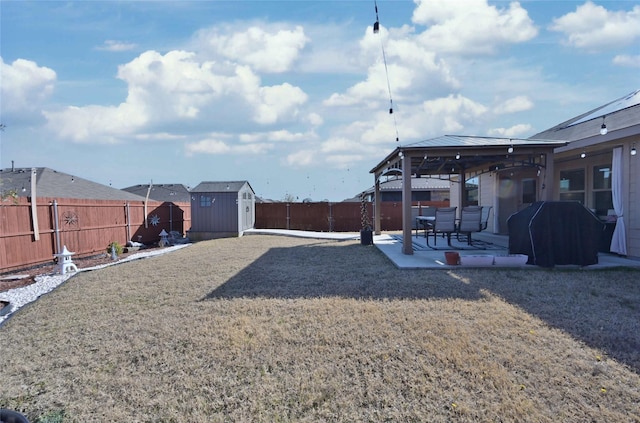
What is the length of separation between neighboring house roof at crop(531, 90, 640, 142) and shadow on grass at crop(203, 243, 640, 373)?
2.77 m

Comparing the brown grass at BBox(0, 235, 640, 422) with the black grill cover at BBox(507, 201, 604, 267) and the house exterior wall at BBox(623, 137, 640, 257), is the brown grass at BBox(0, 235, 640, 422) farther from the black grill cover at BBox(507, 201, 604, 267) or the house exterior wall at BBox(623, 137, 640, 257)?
the house exterior wall at BBox(623, 137, 640, 257)

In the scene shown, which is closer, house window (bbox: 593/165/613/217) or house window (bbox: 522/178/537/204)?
house window (bbox: 593/165/613/217)

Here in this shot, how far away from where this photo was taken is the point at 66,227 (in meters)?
10.1

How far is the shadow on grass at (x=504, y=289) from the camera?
11.7 feet

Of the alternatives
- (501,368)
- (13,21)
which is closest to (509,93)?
(501,368)

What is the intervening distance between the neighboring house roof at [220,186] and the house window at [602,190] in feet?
40.5

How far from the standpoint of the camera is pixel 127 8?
7273 millimetres

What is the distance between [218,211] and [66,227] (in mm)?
6248

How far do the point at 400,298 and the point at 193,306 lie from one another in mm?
2604

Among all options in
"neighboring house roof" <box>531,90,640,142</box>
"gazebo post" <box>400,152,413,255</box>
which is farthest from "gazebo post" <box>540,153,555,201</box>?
"gazebo post" <box>400,152,413,255</box>

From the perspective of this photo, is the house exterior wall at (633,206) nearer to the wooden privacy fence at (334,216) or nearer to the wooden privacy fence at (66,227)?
the wooden privacy fence at (334,216)

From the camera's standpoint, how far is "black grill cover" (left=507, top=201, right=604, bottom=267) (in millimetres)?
6434

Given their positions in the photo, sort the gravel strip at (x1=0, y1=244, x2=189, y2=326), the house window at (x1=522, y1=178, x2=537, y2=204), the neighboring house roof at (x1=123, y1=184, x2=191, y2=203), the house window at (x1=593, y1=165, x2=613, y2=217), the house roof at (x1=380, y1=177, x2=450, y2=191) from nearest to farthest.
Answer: the gravel strip at (x1=0, y1=244, x2=189, y2=326) → the house window at (x1=593, y1=165, x2=613, y2=217) → the house window at (x1=522, y1=178, x2=537, y2=204) → the house roof at (x1=380, y1=177, x2=450, y2=191) → the neighboring house roof at (x1=123, y1=184, x2=191, y2=203)

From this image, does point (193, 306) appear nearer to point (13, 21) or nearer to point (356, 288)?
point (356, 288)
